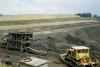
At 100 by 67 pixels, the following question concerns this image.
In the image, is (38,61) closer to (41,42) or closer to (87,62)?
(87,62)

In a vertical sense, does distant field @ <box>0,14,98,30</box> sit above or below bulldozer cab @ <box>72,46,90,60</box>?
below

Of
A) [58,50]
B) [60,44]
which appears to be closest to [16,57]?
[58,50]

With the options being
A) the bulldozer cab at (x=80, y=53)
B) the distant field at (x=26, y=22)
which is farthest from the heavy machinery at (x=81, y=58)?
the distant field at (x=26, y=22)

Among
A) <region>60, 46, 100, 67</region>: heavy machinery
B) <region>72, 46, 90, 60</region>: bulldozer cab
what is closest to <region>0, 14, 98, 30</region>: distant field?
<region>60, 46, 100, 67</region>: heavy machinery

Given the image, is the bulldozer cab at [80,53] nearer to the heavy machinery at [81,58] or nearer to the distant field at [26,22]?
the heavy machinery at [81,58]

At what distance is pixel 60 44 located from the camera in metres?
29.5

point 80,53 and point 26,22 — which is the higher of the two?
point 80,53

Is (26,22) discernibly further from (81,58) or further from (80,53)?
(81,58)

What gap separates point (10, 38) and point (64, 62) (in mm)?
9522

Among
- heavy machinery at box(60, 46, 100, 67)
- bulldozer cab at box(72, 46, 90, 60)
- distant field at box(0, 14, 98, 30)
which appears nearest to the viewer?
heavy machinery at box(60, 46, 100, 67)

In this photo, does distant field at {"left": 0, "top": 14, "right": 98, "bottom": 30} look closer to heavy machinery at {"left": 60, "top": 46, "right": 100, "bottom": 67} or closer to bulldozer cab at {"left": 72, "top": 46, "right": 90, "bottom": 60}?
heavy machinery at {"left": 60, "top": 46, "right": 100, "bottom": 67}

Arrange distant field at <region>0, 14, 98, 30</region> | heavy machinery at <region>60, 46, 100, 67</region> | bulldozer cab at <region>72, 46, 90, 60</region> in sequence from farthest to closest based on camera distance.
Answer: distant field at <region>0, 14, 98, 30</region> < bulldozer cab at <region>72, 46, 90, 60</region> < heavy machinery at <region>60, 46, 100, 67</region>

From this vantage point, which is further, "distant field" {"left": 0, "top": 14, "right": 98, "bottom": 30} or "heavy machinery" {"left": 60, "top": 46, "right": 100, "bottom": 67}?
"distant field" {"left": 0, "top": 14, "right": 98, "bottom": 30}

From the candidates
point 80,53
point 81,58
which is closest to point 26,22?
point 80,53
